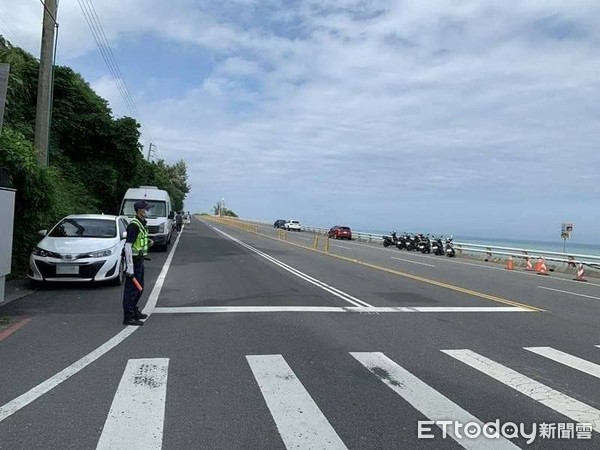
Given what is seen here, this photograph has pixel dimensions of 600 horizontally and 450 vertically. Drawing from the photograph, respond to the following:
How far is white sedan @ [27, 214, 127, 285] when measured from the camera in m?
10.8

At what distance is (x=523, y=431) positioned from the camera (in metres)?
4.25

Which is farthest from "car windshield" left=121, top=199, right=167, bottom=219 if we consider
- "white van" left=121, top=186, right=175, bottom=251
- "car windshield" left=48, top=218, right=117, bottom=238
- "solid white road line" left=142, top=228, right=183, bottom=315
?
"car windshield" left=48, top=218, right=117, bottom=238

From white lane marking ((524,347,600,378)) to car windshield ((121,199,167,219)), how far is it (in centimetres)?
1959

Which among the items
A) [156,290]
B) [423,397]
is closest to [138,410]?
[423,397]

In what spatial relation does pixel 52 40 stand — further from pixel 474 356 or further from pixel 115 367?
pixel 474 356

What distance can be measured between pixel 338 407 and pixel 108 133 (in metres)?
25.5

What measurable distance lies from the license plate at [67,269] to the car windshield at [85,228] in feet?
4.81

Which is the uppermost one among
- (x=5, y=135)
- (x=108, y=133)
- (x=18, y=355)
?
(x=108, y=133)

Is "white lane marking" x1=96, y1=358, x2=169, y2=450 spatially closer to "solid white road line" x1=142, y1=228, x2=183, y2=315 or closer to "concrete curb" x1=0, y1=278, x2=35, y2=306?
"solid white road line" x1=142, y1=228, x2=183, y2=315

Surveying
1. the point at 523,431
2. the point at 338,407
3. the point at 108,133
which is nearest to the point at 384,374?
the point at 338,407

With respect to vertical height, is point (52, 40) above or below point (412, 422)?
above

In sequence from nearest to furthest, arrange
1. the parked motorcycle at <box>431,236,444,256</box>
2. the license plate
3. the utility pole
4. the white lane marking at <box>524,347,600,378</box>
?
the white lane marking at <box>524,347,600,378</box> → the license plate → the utility pole → the parked motorcycle at <box>431,236,444,256</box>

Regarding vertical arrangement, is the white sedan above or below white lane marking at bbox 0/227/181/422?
above

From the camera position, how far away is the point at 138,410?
14.7 ft
